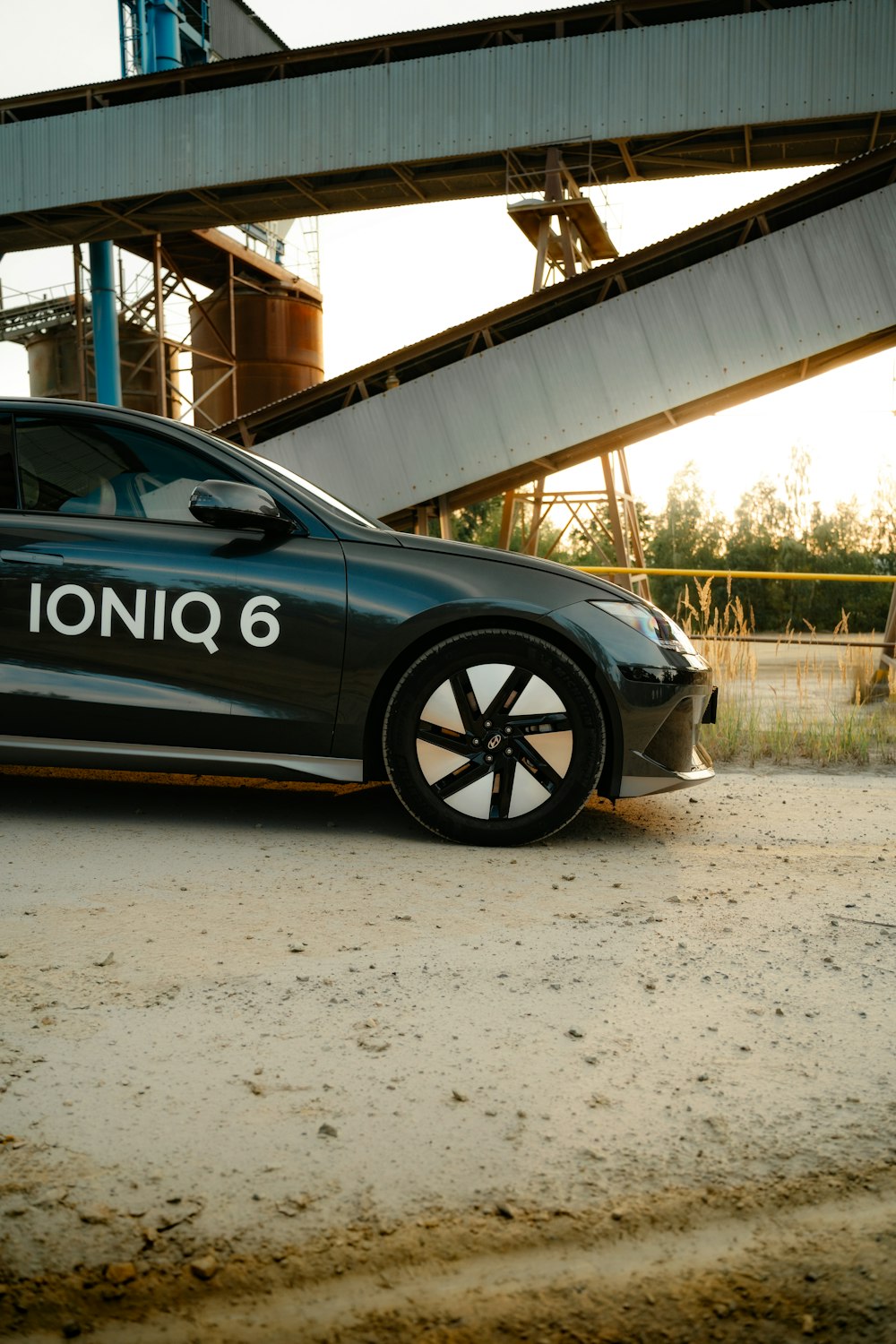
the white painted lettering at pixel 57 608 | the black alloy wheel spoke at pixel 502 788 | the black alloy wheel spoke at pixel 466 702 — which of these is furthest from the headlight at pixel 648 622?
the white painted lettering at pixel 57 608

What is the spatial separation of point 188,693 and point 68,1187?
2445 mm

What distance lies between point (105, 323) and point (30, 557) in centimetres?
2037

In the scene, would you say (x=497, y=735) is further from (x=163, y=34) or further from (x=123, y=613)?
(x=163, y=34)

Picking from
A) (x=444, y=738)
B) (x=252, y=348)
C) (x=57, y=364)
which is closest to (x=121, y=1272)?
(x=444, y=738)

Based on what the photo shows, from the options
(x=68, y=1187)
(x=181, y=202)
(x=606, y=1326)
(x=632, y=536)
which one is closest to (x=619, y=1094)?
(x=606, y=1326)

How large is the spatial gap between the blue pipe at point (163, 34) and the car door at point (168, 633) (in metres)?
26.9

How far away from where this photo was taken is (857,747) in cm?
643

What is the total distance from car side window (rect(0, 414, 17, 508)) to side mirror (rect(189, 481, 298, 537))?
2.55 feet

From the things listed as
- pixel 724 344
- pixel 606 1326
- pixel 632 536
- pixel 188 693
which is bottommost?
pixel 606 1326

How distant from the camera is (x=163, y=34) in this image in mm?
26406

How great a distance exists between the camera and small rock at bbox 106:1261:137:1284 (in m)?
1.44

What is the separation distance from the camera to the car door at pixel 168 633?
3949 mm

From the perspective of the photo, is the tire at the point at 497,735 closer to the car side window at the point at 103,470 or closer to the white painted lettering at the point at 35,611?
the car side window at the point at 103,470

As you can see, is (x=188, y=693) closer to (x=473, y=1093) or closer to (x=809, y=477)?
(x=473, y=1093)
